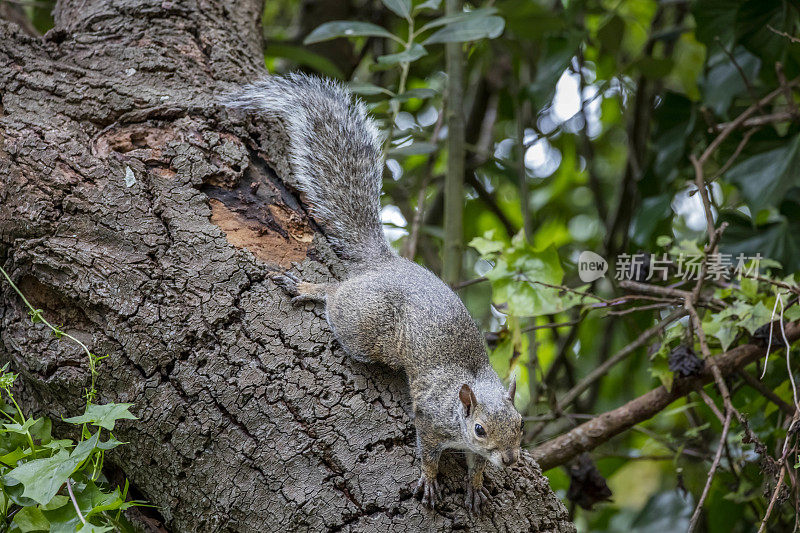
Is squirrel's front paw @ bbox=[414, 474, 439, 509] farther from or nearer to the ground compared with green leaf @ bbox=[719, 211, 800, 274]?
nearer to the ground

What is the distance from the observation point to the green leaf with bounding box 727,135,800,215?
252 cm

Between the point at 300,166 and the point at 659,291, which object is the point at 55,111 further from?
the point at 659,291

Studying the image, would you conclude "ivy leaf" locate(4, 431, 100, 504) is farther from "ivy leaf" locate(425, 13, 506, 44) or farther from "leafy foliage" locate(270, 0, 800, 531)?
"ivy leaf" locate(425, 13, 506, 44)

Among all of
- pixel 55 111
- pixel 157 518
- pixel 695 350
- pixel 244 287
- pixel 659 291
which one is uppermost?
pixel 55 111

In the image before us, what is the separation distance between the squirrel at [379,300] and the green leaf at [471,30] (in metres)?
0.39

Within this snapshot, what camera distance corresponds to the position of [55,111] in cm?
189

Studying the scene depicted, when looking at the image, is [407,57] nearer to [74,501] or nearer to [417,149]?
[417,149]

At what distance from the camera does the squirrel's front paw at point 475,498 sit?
1.66 meters

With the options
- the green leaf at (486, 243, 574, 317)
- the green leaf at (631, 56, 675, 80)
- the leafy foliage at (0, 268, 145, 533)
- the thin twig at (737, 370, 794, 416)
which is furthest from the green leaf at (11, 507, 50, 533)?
the green leaf at (631, 56, 675, 80)

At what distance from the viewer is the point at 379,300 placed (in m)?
2.14

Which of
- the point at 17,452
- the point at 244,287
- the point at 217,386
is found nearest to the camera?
the point at 17,452

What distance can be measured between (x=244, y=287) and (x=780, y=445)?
1545 millimetres

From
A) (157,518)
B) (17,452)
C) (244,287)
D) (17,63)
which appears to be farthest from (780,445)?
(17,63)

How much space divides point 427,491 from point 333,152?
116 centimetres
